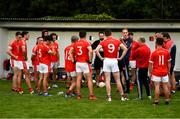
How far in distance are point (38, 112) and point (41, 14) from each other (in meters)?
34.9

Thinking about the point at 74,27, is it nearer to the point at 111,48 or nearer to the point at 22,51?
the point at 22,51

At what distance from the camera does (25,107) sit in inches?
579

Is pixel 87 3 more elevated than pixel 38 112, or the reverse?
pixel 87 3

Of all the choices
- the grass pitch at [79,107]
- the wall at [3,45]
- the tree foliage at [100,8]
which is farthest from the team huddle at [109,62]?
the tree foliage at [100,8]

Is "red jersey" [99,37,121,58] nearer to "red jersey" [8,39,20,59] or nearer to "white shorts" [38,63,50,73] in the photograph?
"white shorts" [38,63,50,73]

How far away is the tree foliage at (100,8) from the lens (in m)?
46.5

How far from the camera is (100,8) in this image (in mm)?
47375

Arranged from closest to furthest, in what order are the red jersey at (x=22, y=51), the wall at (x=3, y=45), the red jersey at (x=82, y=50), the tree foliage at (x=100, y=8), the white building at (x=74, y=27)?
the red jersey at (x=82, y=50) → the red jersey at (x=22, y=51) → the white building at (x=74, y=27) → the wall at (x=3, y=45) → the tree foliage at (x=100, y=8)

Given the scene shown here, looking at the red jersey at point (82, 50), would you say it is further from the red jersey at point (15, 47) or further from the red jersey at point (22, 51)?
the red jersey at point (15, 47)

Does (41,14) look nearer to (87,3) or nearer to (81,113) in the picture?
(87,3)

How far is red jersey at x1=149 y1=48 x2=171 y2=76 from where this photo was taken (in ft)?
50.0

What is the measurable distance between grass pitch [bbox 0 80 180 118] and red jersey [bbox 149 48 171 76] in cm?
98

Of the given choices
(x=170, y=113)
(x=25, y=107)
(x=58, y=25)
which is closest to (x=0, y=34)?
(x=58, y=25)

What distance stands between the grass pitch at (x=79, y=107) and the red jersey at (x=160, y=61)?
98 cm
